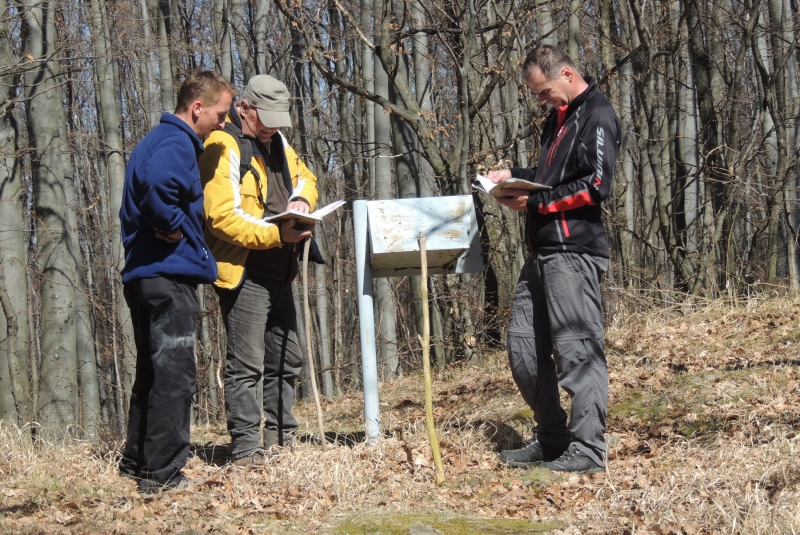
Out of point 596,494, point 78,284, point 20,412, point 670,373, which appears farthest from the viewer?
point 78,284

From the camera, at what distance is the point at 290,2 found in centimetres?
802

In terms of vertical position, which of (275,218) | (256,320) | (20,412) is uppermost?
(275,218)

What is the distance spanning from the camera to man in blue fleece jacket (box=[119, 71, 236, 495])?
4168mm

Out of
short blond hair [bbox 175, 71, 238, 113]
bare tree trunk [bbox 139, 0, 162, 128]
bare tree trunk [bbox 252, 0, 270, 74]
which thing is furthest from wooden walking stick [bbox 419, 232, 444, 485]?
bare tree trunk [bbox 252, 0, 270, 74]

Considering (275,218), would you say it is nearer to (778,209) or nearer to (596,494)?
(596,494)

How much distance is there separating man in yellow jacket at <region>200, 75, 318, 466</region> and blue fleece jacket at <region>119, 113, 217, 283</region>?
29 cm

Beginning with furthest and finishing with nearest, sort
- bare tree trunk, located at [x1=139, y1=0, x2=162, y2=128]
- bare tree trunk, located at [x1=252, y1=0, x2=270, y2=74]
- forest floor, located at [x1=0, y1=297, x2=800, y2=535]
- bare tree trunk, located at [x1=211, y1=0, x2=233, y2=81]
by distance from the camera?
bare tree trunk, located at [x1=211, y1=0, x2=233, y2=81] → bare tree trunk, located at [x1=252, y1=0, x2=270, y2=74] → bare tree trunk, located at [x1=139, y1=0, x2=162, y2=128] → forest floor, located at [x1=0, y1=297, x2=800, y2=535]

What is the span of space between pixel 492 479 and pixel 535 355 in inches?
29.1

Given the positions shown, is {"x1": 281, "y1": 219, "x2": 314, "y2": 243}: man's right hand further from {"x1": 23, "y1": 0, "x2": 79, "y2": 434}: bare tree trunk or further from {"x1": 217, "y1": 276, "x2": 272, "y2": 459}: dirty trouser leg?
{"x1": 23, "y1": 0, "x2": 79, "y2": 434}: bare tree trunk

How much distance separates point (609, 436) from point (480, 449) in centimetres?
94

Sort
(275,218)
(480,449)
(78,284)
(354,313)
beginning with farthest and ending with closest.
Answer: (354,313), (78,284), (480,449), (275,218)

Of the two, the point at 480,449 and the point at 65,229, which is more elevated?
the point at 65,229

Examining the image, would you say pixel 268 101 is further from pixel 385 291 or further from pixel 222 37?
pixel 222 37

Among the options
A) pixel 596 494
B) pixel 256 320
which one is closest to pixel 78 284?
pixel 256 320
